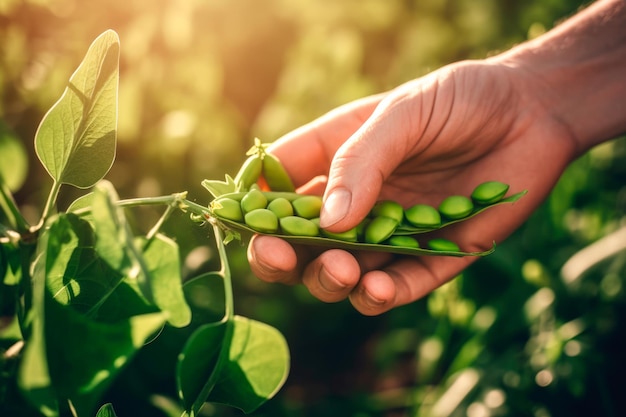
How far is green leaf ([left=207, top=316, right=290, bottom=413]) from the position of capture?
3.18ft

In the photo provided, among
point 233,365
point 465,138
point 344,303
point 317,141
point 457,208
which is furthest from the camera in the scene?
point 344,303

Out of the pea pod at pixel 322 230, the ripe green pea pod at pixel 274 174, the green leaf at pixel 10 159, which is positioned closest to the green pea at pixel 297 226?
the pea pod at pixel 322 230

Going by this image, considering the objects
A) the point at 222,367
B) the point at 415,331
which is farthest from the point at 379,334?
the point at 222,367

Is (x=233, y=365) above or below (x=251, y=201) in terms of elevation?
below

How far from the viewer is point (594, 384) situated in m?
1.88

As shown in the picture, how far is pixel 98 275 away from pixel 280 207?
43cm

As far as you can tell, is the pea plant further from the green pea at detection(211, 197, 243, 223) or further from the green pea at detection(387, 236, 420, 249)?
the green pea at detection(387, 236, 420, 249)

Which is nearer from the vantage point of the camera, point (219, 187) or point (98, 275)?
point (98, 275)

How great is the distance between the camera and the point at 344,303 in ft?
8.12

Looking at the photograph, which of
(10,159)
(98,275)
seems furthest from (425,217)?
(10,159)

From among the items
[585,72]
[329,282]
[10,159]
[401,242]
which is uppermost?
[10,159]

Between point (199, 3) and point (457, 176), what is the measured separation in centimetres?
158

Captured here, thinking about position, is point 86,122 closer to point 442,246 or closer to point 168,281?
point 168,281

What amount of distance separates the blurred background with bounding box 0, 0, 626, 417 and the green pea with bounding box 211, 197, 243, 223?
441 millimetres
